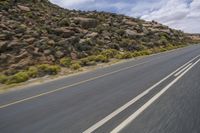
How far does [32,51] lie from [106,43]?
17.8m

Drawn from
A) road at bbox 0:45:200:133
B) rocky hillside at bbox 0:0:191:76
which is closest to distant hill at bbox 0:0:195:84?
rocky hillside at bbox 0:0:191:76

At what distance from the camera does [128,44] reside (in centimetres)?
5297

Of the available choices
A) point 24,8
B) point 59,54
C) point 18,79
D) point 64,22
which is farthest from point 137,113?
point 24,8

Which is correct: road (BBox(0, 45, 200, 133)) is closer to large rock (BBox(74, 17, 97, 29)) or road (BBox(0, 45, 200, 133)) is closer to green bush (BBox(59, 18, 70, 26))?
green bush (BBox(59, 18, 70, 26))

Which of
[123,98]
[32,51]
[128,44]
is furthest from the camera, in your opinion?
[128,44]

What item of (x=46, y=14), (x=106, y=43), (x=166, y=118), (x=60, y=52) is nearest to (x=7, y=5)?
(x=46, y=14)

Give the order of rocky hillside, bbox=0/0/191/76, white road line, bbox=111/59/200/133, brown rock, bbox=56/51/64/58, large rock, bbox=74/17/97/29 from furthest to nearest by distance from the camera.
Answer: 1. large rock, bbox=74/17/97/29
2. brown rock, bbox=56/51/64/58
3. rocky hillside, bbox=0/0/191/76
4. white road line, bbox=111/59/200/133

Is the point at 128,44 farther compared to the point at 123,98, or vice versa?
the point at 128,44

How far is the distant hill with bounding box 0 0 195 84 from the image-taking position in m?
32.9

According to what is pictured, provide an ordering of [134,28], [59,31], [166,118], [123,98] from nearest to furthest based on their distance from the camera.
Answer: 1. [166,118]
2. [123,98]
3. [59,31]
4. [134,28]

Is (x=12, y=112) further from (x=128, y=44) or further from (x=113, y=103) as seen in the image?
(x=128, y=44)

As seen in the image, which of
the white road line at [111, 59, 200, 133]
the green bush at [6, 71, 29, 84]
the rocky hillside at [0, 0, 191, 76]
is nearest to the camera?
the white road line at [111, 59, 200, 133]

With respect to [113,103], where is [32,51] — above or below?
below

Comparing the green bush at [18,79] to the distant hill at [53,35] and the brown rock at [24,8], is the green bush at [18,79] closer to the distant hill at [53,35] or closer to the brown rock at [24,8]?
the distant hill at [53,35]
